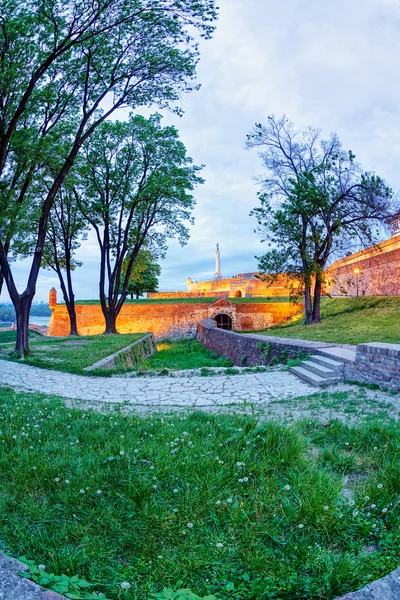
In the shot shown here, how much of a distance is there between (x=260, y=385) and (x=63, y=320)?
2940 cm

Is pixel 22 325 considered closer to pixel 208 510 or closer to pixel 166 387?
pixel 166 387

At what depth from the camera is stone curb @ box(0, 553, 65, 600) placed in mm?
1510

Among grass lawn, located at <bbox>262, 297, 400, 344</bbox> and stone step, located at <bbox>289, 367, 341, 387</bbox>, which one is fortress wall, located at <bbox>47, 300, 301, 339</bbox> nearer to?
grass lawn, located at <bbox>262, 297, 400, 344</bbox>

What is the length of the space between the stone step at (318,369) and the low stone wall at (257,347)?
3.02 ft

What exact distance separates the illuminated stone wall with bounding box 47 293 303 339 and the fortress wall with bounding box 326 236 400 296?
6.15 meters

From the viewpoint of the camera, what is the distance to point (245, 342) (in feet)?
50.6

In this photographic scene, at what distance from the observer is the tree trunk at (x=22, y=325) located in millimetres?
11938

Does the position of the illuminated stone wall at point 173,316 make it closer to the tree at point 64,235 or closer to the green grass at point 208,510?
the tree at point 64,235

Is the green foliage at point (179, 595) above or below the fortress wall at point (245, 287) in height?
below

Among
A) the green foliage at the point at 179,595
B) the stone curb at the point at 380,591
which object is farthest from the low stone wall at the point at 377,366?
the green foliage at the point at 179,595

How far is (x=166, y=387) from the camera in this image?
7.77 meters

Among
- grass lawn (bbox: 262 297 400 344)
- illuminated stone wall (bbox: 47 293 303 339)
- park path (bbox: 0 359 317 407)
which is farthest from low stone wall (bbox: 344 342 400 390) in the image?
illuminated stone wall (bbox: 47 293 303 339)

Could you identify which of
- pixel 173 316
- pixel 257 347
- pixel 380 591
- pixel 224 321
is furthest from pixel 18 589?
pixel 224 321

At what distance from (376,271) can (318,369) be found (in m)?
19.0
